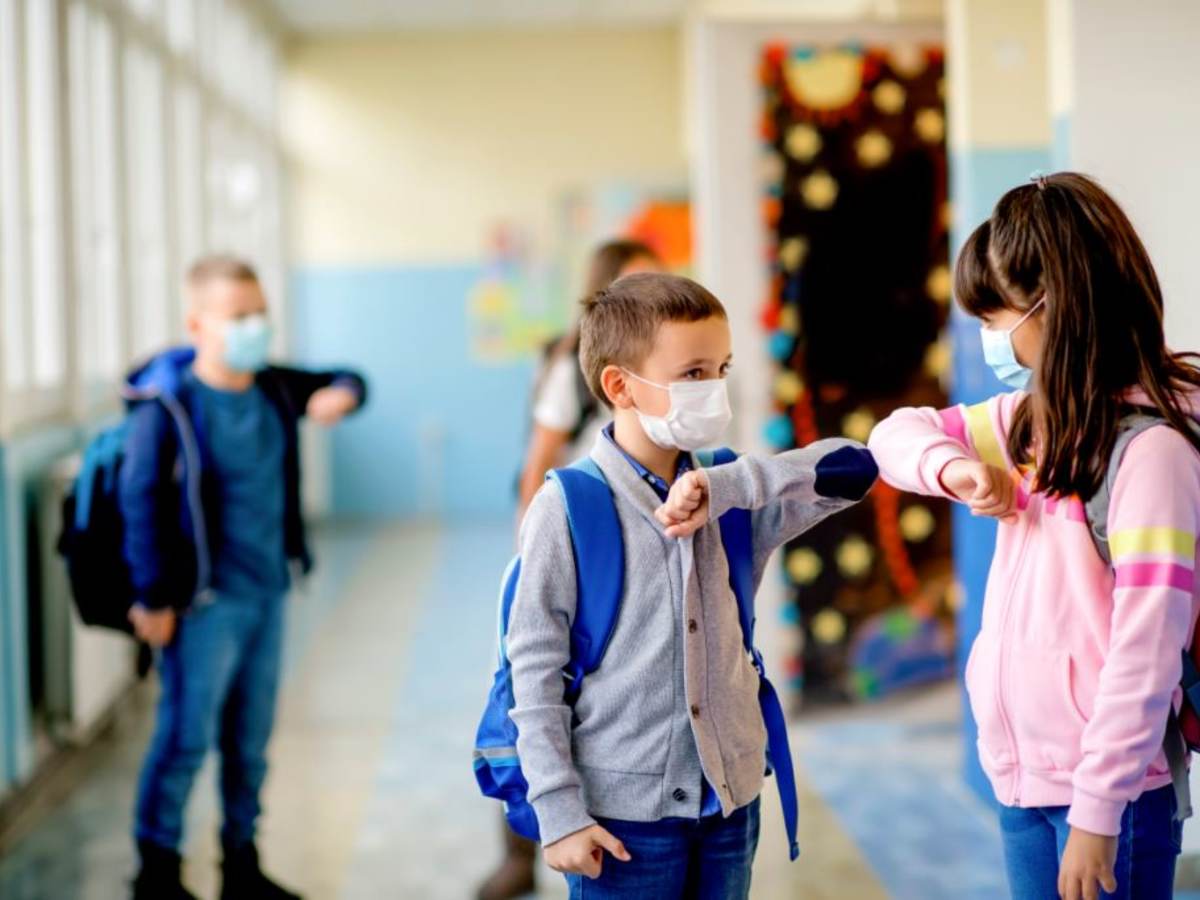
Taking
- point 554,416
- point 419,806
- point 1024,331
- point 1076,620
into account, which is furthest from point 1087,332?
point 419,806

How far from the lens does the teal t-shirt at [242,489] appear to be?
2666 mm

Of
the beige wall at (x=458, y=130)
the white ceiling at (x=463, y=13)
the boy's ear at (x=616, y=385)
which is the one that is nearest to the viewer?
the boy's ear at (x=616, y=385)

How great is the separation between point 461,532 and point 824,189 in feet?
16.0

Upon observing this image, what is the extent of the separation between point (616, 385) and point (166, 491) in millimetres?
1300

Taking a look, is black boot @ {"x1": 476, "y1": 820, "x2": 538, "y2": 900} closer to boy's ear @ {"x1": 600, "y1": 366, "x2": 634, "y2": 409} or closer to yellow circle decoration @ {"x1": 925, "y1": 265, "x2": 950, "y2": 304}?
boy's ear @ {"x1": 600, "y1": 366, "x2": 634, "y2": 409}

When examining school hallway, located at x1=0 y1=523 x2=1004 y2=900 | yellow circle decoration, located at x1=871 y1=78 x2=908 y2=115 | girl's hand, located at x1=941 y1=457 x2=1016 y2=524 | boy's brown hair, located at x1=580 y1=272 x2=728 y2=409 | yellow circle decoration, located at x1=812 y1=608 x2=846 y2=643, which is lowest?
school hallway, located at x1=0 y1=523 x2=1004 y2=900

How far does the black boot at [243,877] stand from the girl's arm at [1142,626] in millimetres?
1855

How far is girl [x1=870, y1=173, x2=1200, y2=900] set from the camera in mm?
1375

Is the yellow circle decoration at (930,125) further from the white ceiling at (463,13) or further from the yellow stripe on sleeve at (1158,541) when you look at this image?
the white ceiling at (463,13)

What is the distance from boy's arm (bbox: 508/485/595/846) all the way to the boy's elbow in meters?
0.30

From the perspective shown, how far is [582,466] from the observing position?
1.61 meters

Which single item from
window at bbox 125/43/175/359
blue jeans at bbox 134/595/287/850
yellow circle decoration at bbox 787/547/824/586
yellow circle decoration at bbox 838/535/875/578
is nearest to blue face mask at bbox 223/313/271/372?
blue jeans at bbox 134/595/287/850

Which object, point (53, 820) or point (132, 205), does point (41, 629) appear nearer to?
point (53, 820)

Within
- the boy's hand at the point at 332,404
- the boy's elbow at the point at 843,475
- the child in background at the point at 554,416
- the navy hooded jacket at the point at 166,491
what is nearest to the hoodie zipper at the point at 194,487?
the navy hooded jacket at the point at 166,491
